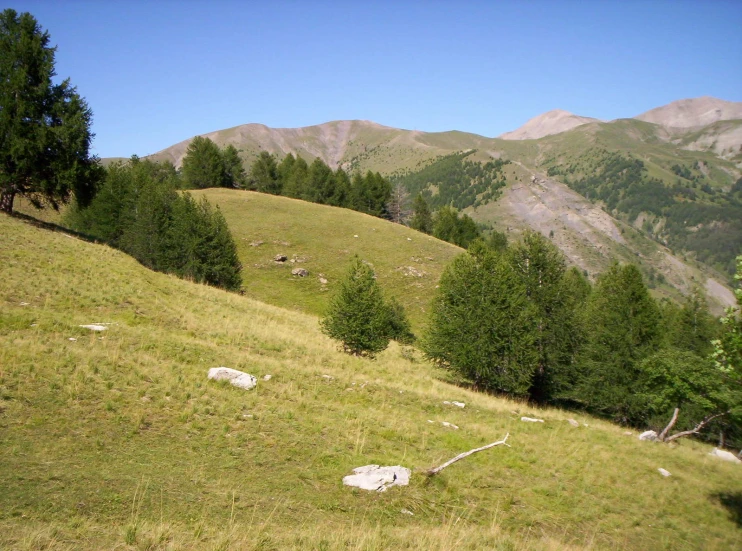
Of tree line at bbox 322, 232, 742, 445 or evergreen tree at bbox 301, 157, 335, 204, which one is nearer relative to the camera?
tree line at bbox 322, 232, 742, 445

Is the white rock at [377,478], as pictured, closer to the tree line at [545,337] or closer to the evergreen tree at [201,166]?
the tree line at [545,337]

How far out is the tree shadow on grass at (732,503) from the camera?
13688mm

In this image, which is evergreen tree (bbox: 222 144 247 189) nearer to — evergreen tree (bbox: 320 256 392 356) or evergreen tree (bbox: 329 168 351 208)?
evergreen tree (bbox: 329 168 351 208)

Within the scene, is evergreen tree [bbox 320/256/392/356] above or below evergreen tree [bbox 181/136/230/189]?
below

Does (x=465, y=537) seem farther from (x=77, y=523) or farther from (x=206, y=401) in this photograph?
(x=206, y=401)

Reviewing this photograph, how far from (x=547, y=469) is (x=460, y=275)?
57.6 feet

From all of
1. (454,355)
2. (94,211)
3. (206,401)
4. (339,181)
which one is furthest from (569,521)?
(339,181)

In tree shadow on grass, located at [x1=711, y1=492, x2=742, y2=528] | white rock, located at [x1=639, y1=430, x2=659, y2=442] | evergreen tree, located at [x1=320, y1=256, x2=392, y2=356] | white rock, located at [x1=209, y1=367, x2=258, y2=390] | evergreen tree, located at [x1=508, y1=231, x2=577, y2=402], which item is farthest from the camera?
evergreen tree, located at [x1=508, y1=231, x2=577, y2=402]

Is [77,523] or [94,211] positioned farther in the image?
[94,211]

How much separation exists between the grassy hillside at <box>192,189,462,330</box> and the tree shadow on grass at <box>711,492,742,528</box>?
121ft

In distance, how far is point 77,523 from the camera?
248 inches

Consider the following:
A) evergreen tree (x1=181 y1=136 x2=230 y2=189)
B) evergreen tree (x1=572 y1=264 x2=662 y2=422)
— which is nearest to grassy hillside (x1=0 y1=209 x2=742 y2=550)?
evergreen tree (x1=572 y1=264 x2=662 y2=422)

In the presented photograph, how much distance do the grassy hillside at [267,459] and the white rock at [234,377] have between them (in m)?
0.38

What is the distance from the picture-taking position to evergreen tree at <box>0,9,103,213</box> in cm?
2853
